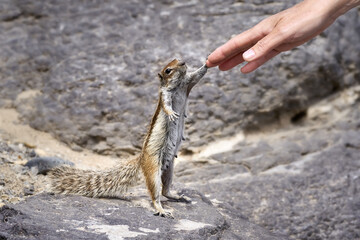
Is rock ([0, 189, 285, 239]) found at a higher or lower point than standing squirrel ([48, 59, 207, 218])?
lower

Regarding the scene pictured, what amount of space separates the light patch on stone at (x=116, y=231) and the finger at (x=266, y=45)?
1366 mm

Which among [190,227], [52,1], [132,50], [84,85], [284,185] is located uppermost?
[52,1]

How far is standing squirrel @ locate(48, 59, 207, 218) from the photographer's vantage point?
370cm

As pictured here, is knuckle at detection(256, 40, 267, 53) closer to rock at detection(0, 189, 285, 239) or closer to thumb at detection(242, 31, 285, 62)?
thumb at detection(242, 31, 285, 62)

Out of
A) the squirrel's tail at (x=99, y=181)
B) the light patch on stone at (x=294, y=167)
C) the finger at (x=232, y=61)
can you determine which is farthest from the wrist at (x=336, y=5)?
the light patch on stone at (x=294, y=167)

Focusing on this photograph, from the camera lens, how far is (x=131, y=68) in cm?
588

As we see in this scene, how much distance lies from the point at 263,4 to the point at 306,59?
34.7 inches

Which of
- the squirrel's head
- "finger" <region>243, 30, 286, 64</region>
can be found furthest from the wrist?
the squirrel's head

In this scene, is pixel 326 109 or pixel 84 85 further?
pixel 326 109

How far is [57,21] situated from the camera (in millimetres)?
6281

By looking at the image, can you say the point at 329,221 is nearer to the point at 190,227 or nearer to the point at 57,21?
the point at 190,227

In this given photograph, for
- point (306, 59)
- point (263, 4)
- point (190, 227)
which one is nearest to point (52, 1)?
point (263, 4)

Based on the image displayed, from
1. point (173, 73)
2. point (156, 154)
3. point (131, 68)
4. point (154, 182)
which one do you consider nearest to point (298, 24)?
point (173, 73)

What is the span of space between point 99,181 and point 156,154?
508 mm
